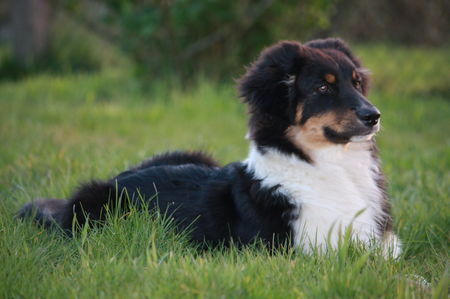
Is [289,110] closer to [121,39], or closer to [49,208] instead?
[49,208]

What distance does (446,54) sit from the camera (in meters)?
15.8

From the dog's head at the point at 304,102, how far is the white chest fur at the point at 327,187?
0.31ft

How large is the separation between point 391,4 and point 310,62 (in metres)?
15.2

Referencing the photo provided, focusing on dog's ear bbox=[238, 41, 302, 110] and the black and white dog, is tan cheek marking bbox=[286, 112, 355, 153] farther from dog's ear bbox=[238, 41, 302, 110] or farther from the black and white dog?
dog's ear bbox=[238, 41, 302, 110]

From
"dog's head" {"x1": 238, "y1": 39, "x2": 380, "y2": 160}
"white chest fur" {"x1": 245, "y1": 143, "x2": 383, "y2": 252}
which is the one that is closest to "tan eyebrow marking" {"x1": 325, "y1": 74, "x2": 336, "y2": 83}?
"dog's head" {"x1": 238, "y1": 39, "x2": 380, "y2": 160}

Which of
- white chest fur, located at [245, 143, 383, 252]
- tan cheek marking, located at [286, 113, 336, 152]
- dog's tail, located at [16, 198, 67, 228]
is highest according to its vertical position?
tan cheek marking, located at [286, 113, 336, 152]

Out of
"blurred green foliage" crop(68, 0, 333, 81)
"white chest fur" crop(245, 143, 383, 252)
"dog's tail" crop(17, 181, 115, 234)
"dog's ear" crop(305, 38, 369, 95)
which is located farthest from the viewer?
"blurred green foliage" crop(68, 0, 333, 81)

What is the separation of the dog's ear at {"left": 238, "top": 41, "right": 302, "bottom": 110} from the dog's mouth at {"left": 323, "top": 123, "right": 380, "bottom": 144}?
40 cm

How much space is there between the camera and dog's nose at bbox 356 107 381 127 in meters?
3.68

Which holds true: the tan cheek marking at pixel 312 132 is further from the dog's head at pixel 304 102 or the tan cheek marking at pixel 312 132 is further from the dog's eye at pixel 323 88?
the dog's eye at pixel 323 88

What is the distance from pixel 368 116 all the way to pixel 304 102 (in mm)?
437

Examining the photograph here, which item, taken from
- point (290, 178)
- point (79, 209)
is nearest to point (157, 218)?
point (79, 209)

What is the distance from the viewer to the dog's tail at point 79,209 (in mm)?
4020

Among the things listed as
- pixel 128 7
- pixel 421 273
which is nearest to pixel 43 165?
pixel 421 273
